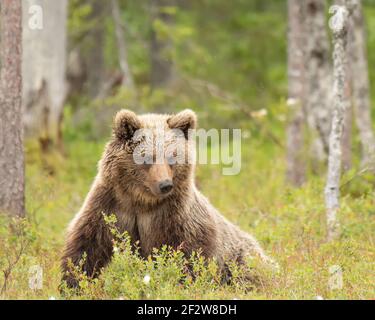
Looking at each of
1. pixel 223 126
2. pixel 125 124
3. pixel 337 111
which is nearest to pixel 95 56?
pixel 223 126

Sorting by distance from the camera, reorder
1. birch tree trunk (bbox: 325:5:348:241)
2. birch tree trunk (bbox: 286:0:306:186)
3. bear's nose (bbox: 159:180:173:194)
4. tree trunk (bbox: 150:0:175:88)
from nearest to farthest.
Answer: bear's nose (bbox: 159:180:173:194)
birch tree trunk (bbox: 325:5:348:241)
birch tree trunk (bbox: 286:0:306:186)
tree trunk (bbox: 150:0:175:88)

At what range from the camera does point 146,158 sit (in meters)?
6.64

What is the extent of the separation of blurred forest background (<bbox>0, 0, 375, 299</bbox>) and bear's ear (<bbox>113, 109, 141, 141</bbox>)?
1128 millimetres

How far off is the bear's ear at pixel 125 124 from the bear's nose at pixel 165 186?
61 cm

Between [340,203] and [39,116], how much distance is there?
247 inches

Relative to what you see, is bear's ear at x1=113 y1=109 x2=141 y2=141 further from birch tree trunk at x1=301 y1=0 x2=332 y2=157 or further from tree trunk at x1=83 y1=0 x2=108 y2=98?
tree trunk at x1=83 y1=0 x2=108 y2=98

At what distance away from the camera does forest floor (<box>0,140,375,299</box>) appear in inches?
246

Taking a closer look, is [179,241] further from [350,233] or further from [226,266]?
[350,233]

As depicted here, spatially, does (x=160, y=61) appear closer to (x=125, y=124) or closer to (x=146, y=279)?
(x=125, y=124)

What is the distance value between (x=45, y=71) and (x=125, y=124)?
7.05 m

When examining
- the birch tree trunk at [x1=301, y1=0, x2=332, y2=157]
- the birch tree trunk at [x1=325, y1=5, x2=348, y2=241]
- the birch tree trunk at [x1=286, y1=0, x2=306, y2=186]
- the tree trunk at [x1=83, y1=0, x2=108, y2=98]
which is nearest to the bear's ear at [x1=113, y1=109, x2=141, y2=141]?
the birch tree trunk at [x1=325, y1=5, x2=348, y2=241]

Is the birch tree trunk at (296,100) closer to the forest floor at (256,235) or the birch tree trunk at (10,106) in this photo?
the forest floor at (256,235)

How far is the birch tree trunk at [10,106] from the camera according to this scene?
838 cm

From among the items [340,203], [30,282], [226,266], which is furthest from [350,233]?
[30,282]
